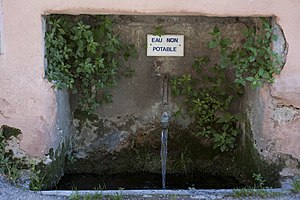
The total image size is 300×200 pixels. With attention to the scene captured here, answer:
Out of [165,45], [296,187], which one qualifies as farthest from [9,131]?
[296,187]

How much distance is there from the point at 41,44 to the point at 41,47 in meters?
0.02

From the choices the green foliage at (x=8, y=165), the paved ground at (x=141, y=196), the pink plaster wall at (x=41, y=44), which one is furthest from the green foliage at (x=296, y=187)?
the green foliage at (x=8, y=165)

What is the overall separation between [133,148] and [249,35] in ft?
3.91

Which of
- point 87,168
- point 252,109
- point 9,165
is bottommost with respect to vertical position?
point 87,168

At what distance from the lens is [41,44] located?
107 inches

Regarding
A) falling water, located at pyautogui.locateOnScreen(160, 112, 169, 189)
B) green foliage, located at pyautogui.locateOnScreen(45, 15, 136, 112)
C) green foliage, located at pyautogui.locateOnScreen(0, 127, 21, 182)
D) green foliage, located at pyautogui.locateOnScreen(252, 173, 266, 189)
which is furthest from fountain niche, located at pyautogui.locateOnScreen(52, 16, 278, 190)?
green foliage, located at pyautogui.locateOnScreen(0, 127, 21, 182)

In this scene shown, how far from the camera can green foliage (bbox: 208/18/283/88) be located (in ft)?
9.00

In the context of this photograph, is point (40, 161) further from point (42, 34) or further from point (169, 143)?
point (169, 143)

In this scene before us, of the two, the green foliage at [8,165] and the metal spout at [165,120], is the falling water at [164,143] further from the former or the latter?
the green foliage at [8,165]

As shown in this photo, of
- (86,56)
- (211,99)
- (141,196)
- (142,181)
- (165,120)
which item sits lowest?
(142,181)

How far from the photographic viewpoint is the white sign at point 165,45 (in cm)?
324

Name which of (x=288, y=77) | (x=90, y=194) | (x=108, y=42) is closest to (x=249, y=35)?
(x=288, y=77)

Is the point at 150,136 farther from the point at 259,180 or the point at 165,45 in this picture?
the point at 259,180

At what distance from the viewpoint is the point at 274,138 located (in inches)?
113
